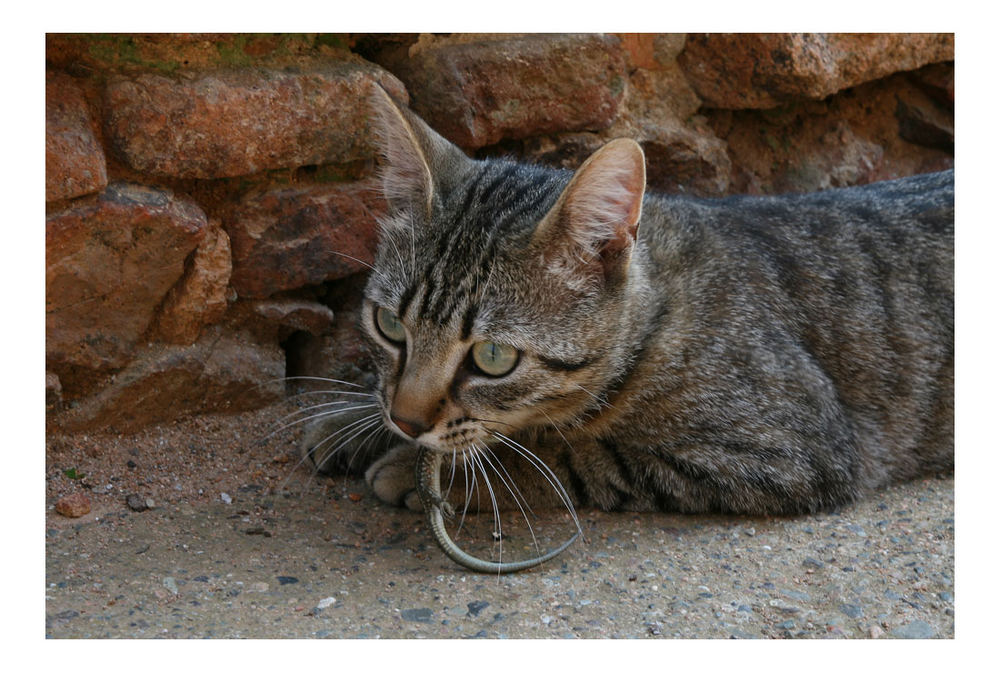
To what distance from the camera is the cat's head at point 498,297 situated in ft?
8.79

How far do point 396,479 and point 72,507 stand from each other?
1.03 meters

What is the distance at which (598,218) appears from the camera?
270 cm

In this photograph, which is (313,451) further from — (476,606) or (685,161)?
(685,161)

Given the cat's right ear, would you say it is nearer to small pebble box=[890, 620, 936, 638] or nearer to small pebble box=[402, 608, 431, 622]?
small pebble box=[402, 608, 431, 622]

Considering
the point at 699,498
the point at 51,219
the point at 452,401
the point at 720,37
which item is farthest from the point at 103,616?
the point at 720,37

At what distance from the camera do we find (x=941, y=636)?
2.49m

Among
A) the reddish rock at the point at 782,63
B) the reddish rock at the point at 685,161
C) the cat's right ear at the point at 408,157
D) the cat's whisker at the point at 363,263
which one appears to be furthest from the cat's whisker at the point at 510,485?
the reddish rock at the point at 782,63

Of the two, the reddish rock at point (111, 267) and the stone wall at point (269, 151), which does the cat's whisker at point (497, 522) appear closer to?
the stone wall at point (269, 151)

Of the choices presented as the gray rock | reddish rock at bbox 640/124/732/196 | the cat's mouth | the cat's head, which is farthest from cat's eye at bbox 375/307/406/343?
reddish rock at bbox 640/124/732/196

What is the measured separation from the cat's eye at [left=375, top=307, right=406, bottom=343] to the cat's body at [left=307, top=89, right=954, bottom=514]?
1 cm

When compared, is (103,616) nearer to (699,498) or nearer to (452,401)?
(452,401)

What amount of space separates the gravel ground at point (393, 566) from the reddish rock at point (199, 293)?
1.27ft

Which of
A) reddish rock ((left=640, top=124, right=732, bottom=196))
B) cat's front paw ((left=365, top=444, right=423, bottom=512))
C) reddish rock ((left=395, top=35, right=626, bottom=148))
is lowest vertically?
cat's front paw ((left=365, top=444, right=423, bottom=512))

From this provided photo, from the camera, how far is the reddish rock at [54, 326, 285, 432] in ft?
10.8
